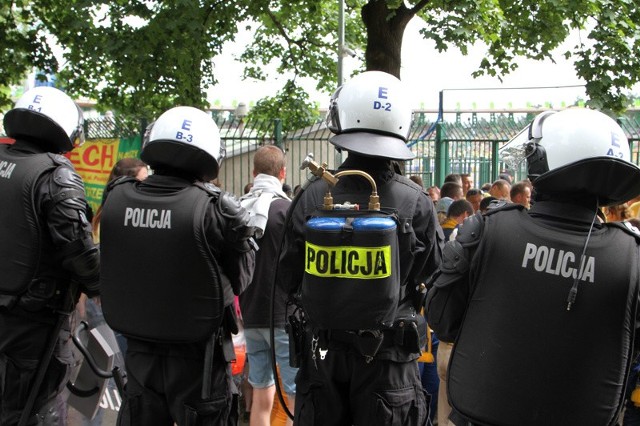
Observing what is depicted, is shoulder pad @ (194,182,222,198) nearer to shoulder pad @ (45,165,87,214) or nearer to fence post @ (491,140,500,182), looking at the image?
shoulder pad @ (45,165,87,214)

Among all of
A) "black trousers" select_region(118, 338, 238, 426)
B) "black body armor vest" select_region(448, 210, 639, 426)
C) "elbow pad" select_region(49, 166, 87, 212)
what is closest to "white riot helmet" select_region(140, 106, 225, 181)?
"elbow pad" select_region(49, 166, 87, 212)

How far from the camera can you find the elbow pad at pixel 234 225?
12.0 ft

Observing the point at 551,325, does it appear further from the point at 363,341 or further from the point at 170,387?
the point at 170,387

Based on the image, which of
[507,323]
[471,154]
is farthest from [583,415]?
[471,154]

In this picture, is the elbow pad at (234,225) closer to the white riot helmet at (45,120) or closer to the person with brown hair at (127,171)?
the white riot helmet at (45,120)

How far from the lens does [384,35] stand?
444 inches

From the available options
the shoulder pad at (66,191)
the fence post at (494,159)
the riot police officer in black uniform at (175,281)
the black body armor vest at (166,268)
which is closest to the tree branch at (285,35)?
the fence post at (494,159)

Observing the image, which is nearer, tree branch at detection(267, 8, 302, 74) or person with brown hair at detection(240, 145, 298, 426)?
person with brown hair at detection(240, 145, 298, 426)

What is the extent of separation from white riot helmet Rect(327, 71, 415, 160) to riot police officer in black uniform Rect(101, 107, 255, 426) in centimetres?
70

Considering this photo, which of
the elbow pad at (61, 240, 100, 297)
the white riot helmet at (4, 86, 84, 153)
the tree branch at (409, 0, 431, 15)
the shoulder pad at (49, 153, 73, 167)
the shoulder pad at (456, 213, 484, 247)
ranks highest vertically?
the tree branch at (409, 0, 431, 15)

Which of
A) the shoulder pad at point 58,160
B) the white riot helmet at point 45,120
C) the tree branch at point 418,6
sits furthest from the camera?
the tree branch at point 418,6

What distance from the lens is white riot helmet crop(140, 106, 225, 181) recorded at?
147 inches

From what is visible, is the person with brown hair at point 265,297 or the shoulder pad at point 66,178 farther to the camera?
the person with brown hair at point 265,297

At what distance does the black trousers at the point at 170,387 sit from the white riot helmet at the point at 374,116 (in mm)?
1266
